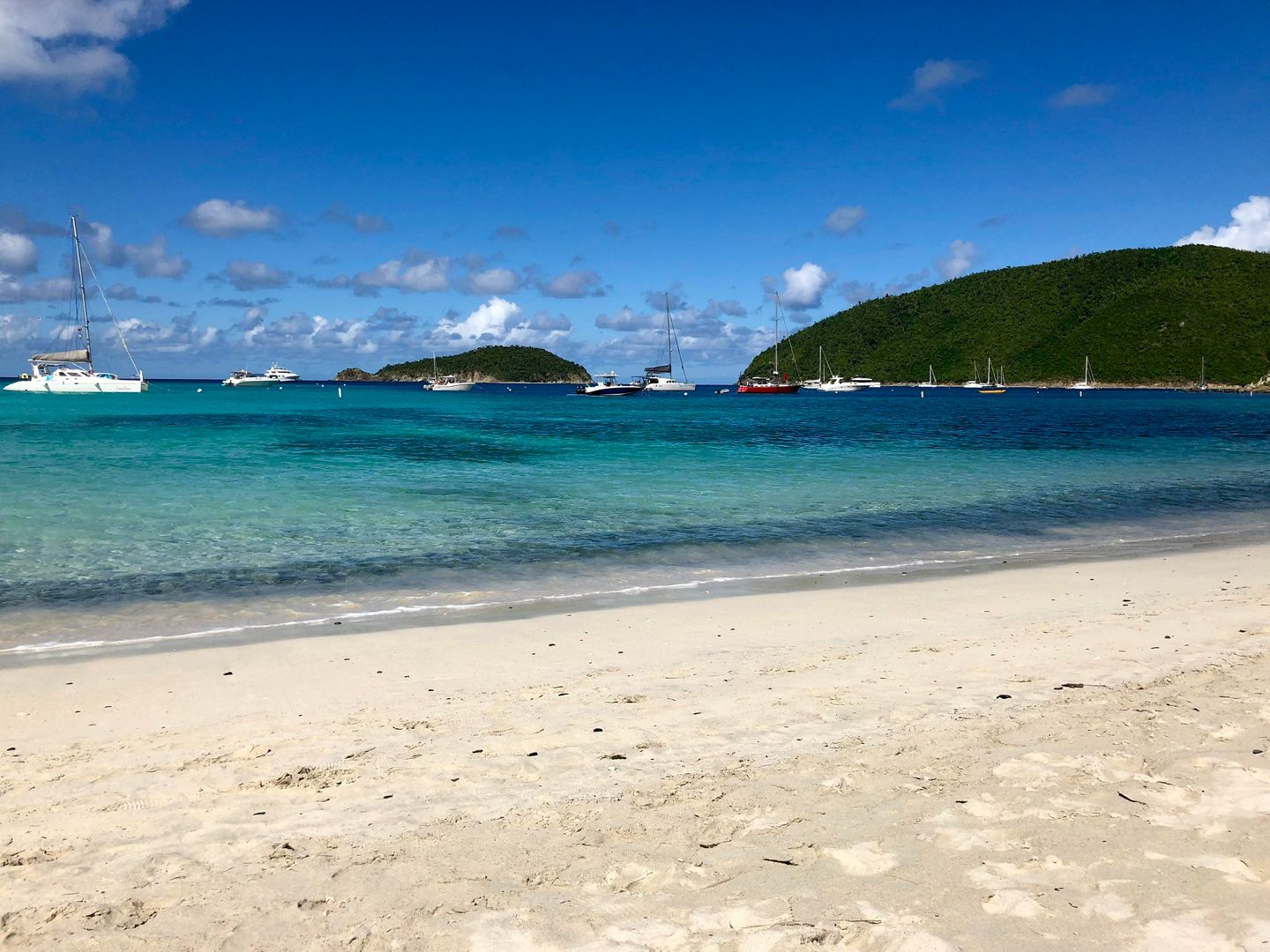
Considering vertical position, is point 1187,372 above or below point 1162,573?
above

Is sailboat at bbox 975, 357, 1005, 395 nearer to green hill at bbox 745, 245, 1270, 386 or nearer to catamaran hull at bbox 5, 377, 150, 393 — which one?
green hill at bbox 745, 245, 1270, 386

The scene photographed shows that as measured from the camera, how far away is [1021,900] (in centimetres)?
403

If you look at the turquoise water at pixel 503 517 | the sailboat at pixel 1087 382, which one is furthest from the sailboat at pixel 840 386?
the turquoise water at pixel 503 517

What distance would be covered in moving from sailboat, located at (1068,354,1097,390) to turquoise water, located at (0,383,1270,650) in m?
137

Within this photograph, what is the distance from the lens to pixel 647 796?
5.26 m

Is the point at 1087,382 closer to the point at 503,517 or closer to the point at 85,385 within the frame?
the point at 85,385

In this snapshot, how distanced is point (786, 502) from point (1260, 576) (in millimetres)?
10477

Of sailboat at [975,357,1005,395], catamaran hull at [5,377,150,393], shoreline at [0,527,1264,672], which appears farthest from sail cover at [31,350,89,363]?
sailboat at [975,357,1005,395]

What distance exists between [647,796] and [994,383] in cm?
19362

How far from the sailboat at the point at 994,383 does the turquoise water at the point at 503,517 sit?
137220 mm

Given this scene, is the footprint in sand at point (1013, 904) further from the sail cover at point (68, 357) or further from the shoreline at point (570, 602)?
the sail cover at point (68, 357)

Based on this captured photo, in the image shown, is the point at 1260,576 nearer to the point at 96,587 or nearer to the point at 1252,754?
the point at 1252,754

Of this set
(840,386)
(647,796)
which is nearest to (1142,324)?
(840,386)

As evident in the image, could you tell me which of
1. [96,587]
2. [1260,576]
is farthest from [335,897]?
[1260,576]
